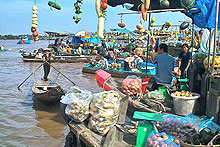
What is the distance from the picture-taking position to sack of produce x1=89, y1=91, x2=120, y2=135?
3.40m

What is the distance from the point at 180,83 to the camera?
16.8ft

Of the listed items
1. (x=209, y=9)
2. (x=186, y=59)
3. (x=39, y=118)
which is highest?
(x=209, y=9)

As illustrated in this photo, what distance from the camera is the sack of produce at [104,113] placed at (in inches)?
134

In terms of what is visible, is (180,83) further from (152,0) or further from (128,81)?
(152,0)

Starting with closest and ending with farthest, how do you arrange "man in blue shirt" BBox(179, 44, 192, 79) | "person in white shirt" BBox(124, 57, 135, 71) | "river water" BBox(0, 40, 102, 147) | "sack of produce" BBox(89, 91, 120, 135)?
"sack of produce" BBox(89, 91, 120, 135) < "river water" BBox(0, 40, 102, 147) < "man in blue shirt" BBox(179, 44, 192, 79) < "person in white shirt" BBox(124, 57, 135, 71)

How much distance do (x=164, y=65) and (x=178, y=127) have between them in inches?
81.3

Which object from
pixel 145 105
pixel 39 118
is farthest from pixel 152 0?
pixel 39 118

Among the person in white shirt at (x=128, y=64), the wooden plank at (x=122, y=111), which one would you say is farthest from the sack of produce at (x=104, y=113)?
the person in white shirt at (x=128, y=64)

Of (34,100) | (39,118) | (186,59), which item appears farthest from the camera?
(34,100)

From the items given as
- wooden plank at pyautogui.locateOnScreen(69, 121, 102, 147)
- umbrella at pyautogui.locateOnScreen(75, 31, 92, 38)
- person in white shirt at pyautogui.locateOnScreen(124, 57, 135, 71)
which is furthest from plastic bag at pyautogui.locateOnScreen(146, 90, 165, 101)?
umbrella at pyautogui.locateOnScreen(75, 31, 92, 38)

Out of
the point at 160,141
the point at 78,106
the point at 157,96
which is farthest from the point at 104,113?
the point at 157,96

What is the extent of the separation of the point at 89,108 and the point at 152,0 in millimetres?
2996

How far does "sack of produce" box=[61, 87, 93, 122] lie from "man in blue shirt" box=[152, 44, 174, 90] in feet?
6.77

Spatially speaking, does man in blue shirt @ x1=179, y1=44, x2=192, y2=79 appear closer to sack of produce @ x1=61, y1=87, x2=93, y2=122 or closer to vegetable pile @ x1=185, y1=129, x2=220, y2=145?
sack of produce @ x1=61, y1=87, x2=93, y2=122
